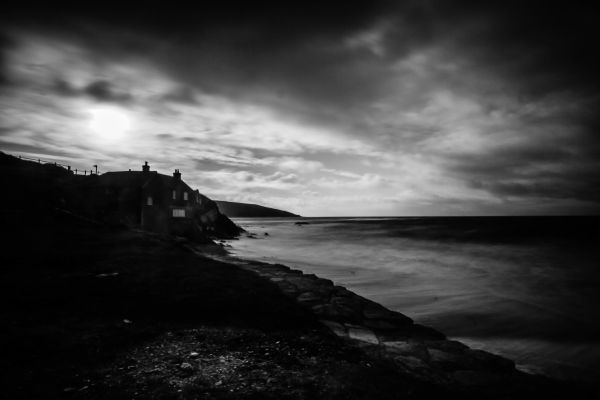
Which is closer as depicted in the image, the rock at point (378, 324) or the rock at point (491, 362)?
the rock at point (491, 362)

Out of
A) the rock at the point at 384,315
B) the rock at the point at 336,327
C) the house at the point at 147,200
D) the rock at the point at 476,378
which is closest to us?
the rock at the point at 476,378

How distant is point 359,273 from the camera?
2377cm

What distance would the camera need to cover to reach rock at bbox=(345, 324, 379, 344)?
7613 millimetres

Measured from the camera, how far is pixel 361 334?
314 inches

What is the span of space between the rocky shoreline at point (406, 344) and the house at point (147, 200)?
37.7m

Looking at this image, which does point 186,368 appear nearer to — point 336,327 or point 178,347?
point 178,347

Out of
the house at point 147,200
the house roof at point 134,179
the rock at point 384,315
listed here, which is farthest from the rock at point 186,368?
the house roof at point 134,179

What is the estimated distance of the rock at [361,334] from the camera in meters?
7.61

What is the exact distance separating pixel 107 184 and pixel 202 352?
4825cm

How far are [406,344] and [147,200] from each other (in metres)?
45.7

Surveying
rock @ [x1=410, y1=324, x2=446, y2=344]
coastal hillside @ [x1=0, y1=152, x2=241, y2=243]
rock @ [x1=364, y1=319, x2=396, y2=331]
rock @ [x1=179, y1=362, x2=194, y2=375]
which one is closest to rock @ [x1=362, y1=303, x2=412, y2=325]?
rock @ [x1=364, y1=319, x2=396, y2=331]

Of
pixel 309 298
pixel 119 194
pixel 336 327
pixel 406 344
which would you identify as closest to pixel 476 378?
pixel 406 344

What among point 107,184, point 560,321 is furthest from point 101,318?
point 107,184

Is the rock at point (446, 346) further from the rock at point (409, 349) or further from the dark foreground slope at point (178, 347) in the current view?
the dark foreground slope at point (178, 347)
